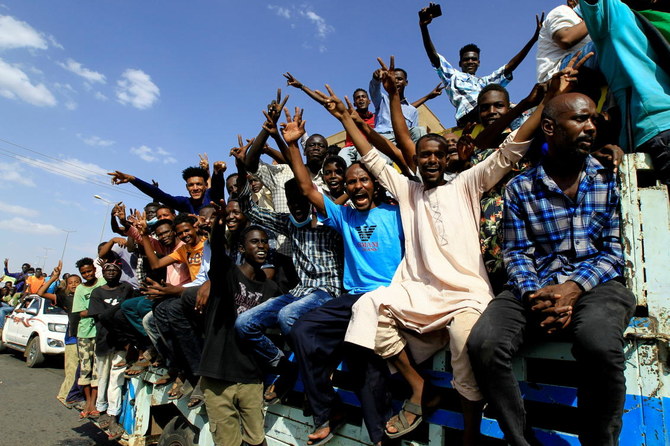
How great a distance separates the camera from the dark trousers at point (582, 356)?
1502 mm

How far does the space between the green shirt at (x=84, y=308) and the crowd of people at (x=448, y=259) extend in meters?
2.41

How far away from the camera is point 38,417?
22.6ft

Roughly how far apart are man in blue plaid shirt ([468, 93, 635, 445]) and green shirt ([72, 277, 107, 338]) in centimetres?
614

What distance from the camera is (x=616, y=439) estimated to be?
1.52 m

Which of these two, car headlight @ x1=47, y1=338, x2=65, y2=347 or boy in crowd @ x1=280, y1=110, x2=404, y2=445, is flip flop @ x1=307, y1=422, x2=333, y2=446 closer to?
boy in crowd @ x1=280, y1=110, x2=404, y2=445

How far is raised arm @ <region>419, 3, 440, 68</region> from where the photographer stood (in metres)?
4.31

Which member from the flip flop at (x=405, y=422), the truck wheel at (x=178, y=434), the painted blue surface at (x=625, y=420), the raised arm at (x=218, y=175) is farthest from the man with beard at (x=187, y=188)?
the painted blue surface at (x=625, y=420)

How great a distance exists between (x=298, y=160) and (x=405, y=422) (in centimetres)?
210

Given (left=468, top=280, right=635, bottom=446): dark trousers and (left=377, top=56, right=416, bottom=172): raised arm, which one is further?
(left=377, top=56, right=416, bottom=172): raised arm

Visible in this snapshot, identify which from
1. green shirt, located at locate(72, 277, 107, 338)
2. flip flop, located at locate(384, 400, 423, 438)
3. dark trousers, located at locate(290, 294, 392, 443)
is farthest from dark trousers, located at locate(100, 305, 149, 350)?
flip flop, located at locate(384, 400, 423, 438)

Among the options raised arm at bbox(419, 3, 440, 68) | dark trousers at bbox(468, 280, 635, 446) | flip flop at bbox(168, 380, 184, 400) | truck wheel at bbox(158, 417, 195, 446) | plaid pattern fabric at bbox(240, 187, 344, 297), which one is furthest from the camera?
raised arm at bbox(419, 3, 440, 68)

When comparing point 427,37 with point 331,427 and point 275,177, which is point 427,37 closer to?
point 275,177

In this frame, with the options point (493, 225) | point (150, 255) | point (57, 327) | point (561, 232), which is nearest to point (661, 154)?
point (561, 232)

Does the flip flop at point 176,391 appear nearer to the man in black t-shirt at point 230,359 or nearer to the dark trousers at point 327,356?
the man in black t-shirt at point 230,359
